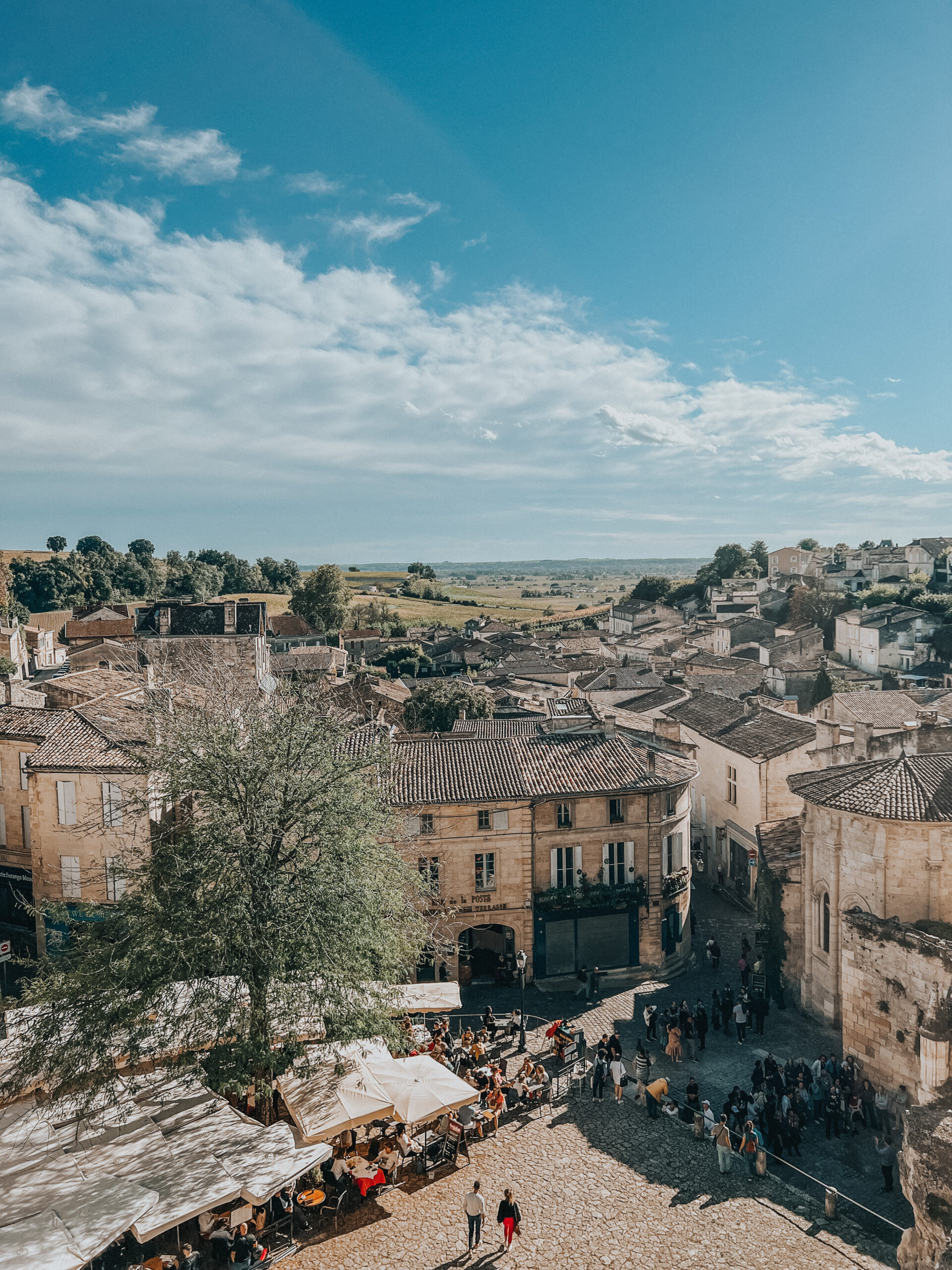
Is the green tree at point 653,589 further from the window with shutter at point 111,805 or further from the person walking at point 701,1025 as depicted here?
the window with shutter at point 111,805

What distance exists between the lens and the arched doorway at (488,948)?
2853 centimetres

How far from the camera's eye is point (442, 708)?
185ft

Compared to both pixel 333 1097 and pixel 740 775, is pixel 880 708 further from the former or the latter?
pixel 333 1097

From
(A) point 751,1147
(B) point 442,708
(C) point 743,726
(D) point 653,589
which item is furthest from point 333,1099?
(D) point 653,589

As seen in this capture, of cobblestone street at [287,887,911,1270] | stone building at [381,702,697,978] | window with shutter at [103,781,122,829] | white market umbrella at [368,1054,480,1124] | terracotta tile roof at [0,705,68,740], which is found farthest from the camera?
terracotta tile roof at [0,705,68,740]

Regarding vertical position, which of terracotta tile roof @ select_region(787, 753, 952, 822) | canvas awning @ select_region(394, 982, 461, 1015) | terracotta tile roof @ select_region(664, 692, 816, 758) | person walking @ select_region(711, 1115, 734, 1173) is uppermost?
terracotta tile roof @ select_region(787, 753, 952, 822)

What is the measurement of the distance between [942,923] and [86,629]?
95380mm

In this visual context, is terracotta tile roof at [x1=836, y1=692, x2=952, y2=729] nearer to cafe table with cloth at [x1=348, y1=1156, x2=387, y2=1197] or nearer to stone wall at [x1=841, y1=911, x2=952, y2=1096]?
stone wall at [x1=841, y1=911, x2=952, y2=1096]

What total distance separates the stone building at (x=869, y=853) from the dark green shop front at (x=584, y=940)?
19.3 feet

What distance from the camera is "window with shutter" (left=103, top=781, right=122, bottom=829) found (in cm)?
2661

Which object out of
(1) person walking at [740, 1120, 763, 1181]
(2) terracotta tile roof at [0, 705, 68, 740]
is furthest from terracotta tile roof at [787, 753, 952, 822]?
(2) terracotta tile roof at [0, 705, 68, 740]

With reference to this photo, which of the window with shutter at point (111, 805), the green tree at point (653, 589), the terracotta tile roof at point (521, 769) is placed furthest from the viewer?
the green tree at point (653, 589)

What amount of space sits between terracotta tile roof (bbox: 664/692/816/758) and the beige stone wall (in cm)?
1119

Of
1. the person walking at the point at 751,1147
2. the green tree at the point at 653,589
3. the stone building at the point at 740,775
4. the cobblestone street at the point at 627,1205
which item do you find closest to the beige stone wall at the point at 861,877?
the cobblestone street at the point at 627,1205
